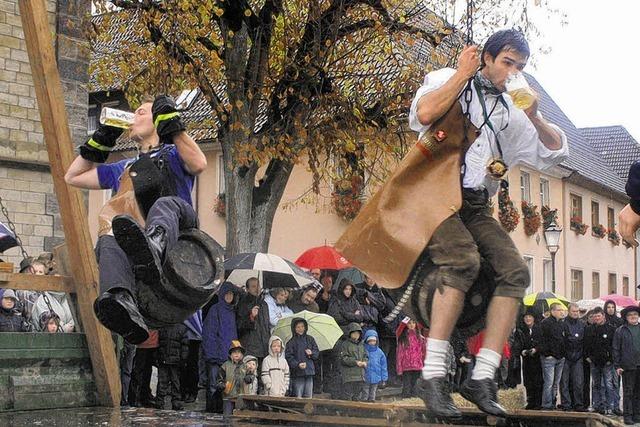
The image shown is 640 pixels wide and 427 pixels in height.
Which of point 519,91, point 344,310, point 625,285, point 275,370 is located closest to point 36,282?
point 519,91

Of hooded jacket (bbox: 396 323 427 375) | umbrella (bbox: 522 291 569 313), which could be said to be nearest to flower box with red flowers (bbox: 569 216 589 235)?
umbrella (bbox: 522 291 569 313)

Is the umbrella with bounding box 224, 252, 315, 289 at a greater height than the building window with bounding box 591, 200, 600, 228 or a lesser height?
lesser

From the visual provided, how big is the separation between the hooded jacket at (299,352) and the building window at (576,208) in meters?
26.6

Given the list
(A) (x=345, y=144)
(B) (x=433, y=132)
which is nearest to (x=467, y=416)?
(B) (x=433, y=132)

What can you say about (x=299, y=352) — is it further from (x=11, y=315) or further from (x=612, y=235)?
(x=612, y=235)

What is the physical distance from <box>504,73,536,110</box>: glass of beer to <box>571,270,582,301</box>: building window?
36.6 m

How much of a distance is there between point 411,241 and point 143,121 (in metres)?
1.84

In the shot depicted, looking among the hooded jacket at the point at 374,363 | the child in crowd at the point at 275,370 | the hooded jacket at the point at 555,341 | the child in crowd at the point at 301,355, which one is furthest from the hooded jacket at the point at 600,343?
the child in crowd at the point at 275,370

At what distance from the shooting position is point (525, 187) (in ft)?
116

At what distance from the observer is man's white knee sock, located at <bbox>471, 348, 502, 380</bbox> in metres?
4.82

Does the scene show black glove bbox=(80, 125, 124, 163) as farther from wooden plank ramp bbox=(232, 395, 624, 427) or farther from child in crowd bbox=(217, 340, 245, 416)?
child in crowd bbox=(217, 340, 245, 416)

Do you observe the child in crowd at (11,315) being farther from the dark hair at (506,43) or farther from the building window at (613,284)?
the building window at (613,284)

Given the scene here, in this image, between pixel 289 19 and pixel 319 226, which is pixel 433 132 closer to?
pixel 289 19

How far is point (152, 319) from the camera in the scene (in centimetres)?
562
